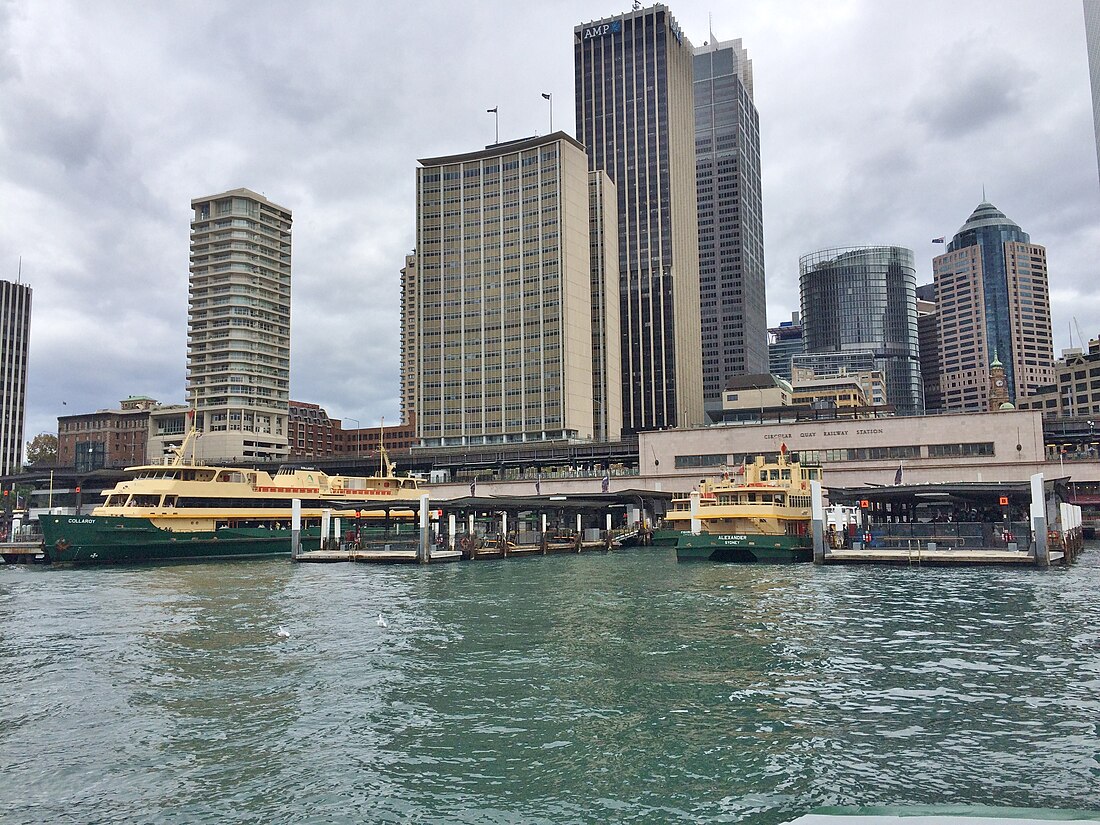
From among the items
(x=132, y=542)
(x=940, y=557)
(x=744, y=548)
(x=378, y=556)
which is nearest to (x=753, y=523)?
(x=744, y=548)

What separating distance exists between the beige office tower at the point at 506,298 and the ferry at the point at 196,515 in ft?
325

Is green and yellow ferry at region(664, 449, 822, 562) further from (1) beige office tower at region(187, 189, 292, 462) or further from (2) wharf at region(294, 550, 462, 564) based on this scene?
(1) beige office tower at region(187, 189, 292, 462)

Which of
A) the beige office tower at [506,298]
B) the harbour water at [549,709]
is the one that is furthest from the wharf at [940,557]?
the beige office tower at [506,298]

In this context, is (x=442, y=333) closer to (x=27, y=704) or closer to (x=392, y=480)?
(x=392, y=480)

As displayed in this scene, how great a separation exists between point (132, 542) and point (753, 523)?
4969 centimetres

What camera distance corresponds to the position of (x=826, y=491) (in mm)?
68750

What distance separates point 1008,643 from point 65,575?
56943 mm

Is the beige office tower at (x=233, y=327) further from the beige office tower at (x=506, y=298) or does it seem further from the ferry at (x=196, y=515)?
the ferry at (x=196, y=515)

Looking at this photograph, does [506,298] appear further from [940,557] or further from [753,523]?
[940,557]

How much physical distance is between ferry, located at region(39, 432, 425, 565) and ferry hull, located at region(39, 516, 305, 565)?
8 centimetres

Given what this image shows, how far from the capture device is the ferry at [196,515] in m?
66.5

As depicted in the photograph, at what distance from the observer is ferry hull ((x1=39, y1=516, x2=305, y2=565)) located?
216ft

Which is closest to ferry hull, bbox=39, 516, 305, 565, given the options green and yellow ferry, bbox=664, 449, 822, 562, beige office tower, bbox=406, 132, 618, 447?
green and yellow ferry, bbox=664, 449, 822, 562

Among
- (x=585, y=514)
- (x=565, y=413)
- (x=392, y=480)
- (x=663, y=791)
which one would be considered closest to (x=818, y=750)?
(x=663, y=791)
